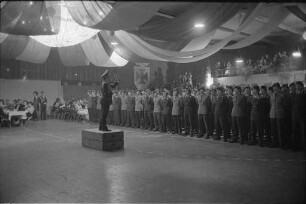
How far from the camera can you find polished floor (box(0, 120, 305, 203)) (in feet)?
12.1

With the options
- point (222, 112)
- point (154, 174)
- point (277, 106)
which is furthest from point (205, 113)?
point (154, 174)

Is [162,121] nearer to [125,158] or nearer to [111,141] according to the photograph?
[111,141]

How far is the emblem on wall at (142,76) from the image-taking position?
1559cm

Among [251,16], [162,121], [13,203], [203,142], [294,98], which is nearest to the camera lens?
[13,203]

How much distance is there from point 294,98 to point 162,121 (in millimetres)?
4590

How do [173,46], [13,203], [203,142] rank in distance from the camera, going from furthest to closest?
[203,142]
[173,46]
[13,203]

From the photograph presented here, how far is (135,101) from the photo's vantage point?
11.4 metres

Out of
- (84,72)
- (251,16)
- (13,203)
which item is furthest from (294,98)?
(84,72)

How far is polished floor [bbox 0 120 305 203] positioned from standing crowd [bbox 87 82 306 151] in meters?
0.58

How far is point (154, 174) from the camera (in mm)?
4746

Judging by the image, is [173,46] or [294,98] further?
[173,46]

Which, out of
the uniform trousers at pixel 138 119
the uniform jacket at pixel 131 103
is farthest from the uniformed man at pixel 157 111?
the uniform jacket at pixel 131 103

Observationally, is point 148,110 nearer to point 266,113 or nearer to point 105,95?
point 105,95

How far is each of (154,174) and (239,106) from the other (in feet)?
12.1
